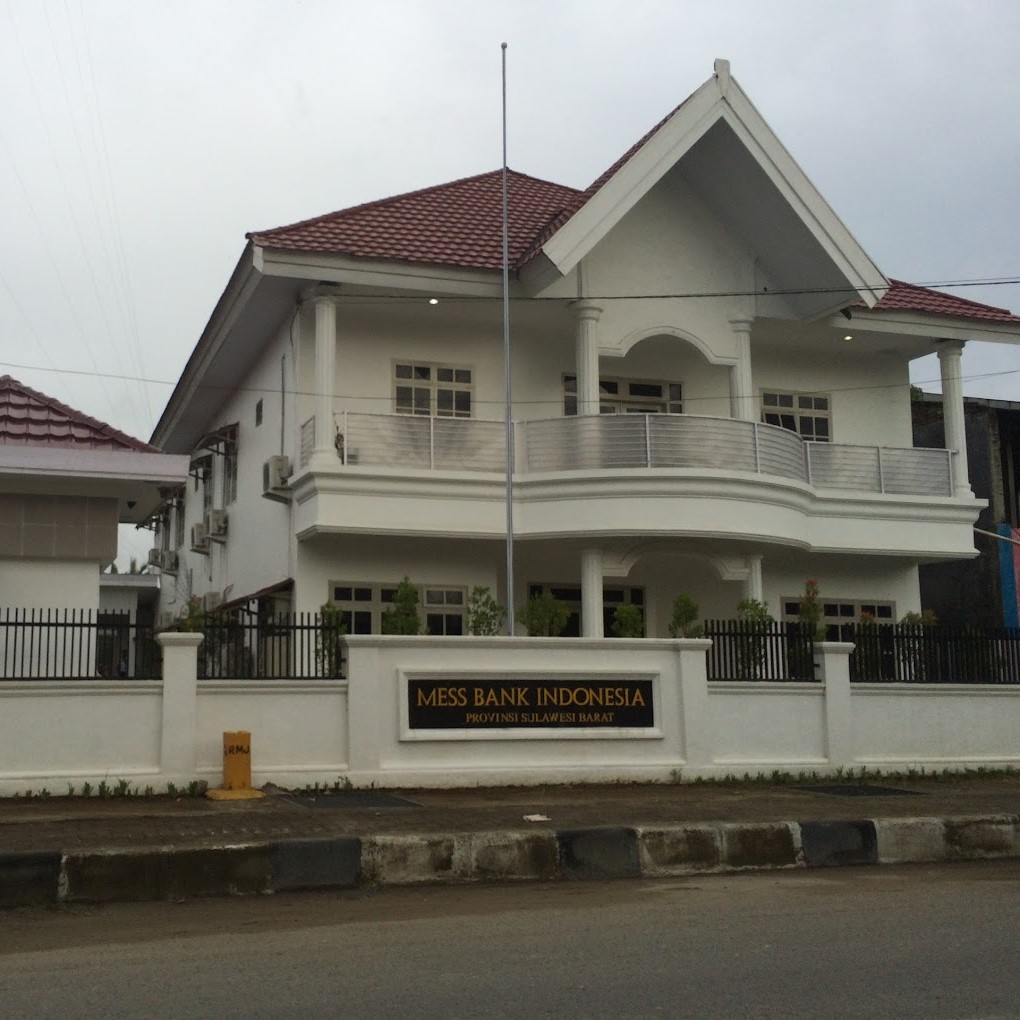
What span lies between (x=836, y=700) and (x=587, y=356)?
647cm

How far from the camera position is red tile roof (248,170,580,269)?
1937 cm

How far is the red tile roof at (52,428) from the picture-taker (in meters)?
15.6

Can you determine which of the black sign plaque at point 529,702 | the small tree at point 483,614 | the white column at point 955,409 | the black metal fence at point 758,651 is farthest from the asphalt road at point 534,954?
the white column at point 955,409

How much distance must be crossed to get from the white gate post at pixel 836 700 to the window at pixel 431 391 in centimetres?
723

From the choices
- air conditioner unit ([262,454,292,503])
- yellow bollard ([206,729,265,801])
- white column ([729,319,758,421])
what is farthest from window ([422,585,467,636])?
yellow bollard ([206,729,265,801])

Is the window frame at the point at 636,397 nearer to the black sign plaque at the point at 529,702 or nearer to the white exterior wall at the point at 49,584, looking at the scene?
the black sign plaque at the point at 529,702

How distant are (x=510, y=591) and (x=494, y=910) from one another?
904 cm

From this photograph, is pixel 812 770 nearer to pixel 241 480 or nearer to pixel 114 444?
pixel 114 444

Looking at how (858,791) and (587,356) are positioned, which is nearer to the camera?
(858,791)

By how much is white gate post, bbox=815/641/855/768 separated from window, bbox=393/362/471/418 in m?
7.23

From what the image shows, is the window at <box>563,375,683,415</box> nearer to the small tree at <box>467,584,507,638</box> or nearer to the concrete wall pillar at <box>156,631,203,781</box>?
the small tree at <box>467,584,507,638</box>

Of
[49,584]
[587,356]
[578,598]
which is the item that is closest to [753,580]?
[578,598]

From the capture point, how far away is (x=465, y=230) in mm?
20922

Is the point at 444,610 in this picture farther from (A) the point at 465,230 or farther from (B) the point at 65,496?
(B) the point at 65,496
